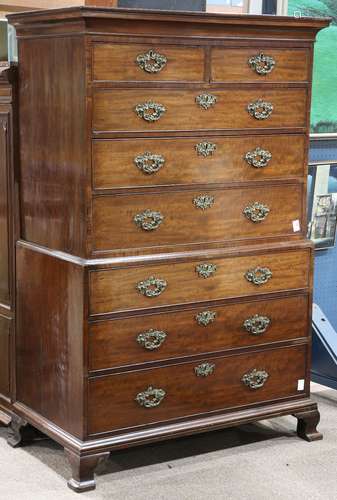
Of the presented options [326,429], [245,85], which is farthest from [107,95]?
[326,429]

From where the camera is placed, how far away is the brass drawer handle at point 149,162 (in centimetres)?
326

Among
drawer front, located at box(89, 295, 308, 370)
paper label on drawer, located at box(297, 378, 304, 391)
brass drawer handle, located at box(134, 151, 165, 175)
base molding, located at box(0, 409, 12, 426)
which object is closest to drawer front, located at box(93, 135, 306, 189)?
brass drawer handle, located at box(134, 151, 165, 175)

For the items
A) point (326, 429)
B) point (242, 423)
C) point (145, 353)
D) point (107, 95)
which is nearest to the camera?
point (107, 95)

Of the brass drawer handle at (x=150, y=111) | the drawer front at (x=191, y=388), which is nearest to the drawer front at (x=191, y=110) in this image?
the brass drawer handle at (x=150, y=111)

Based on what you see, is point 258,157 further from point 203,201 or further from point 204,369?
point 204,369

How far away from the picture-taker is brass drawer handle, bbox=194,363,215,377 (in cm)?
352

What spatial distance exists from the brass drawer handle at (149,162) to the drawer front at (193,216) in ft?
0.29

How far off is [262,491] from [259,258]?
86 centimetres

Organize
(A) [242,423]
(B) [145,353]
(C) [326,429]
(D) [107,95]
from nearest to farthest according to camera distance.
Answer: (D) [107,95], (B) [145,353], (A) [242,423], (C) [326,429]

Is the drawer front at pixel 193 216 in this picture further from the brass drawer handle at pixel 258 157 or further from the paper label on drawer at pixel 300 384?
the paper label on drawer at pixel 300 384

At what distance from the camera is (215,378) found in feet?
11.7

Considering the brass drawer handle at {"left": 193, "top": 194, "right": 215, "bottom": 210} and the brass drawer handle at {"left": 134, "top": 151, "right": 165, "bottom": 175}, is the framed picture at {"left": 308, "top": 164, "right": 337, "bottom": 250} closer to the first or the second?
the brass drawer handle at {"left": 193, "top": 194, "right": 215, "bottom": 210}

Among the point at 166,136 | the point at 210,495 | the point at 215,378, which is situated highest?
the point at 166,136

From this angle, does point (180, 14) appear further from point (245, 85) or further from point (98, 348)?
point (98, 348)
